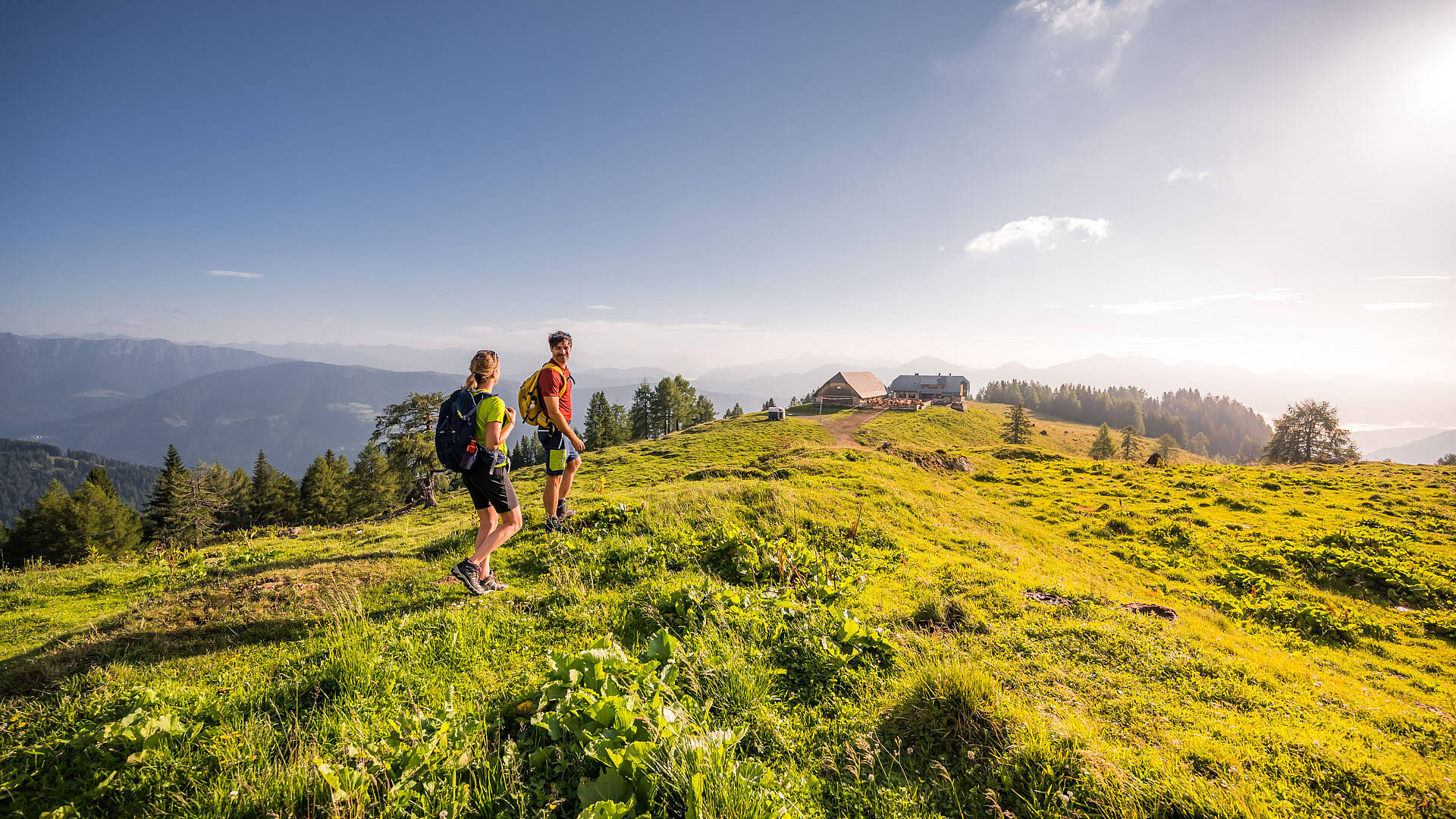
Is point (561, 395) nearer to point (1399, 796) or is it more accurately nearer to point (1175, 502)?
point (1399, 796)

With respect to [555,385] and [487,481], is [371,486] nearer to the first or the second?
[555,385]

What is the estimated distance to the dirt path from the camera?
40969mm

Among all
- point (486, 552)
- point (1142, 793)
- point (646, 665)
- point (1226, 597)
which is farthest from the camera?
point (1226, 597)

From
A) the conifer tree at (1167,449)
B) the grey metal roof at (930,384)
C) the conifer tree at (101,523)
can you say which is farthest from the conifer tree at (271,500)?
the conifer tree at (1167,449)

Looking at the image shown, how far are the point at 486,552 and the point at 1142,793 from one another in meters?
7.00

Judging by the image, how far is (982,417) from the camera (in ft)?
225

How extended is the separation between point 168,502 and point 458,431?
67280 millimetres

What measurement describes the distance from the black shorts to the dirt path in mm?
33532

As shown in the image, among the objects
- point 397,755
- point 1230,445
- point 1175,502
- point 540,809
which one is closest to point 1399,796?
point 540,809

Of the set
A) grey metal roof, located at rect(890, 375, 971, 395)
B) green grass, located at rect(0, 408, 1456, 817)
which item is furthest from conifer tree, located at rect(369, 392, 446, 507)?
grey metal roof, located at rect(890, 375, 971, 395)

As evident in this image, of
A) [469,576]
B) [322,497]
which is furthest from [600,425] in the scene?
[469,576]

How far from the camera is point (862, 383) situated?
71625 mm

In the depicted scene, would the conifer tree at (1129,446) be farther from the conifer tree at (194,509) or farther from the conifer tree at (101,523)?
the conifer tree at (101,523)

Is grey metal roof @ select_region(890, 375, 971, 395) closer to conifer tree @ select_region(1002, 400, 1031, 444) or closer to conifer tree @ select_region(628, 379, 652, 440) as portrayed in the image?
conifer tree @ select_region(1002, 400, 1031, 444)
